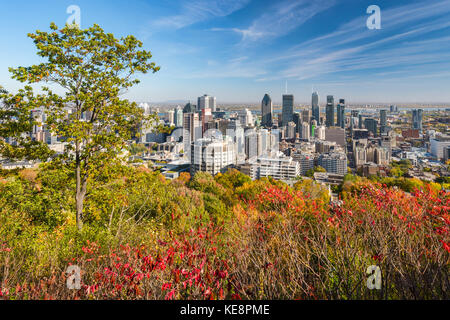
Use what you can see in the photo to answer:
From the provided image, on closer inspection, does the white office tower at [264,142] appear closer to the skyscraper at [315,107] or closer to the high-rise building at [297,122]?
the high-rise building at [297,122]

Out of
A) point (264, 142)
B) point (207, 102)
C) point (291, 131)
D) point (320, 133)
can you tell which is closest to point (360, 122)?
point (320, 133)

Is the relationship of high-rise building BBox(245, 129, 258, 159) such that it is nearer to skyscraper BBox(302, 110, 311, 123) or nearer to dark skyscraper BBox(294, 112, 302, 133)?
dark skyscraper BBox(294, 112, 302, 133)

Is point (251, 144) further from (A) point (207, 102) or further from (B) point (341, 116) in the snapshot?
(A) point (207, 102)

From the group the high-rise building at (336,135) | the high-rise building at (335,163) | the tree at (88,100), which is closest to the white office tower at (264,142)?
the high-rise building at (335,163)

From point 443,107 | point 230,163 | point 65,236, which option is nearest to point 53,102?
point 65,236

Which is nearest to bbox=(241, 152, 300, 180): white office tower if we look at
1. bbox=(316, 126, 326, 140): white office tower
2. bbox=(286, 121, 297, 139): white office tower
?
bbox=(286, 121, 297, 139): white office tower

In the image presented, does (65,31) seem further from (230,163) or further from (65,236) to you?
(230,163)
